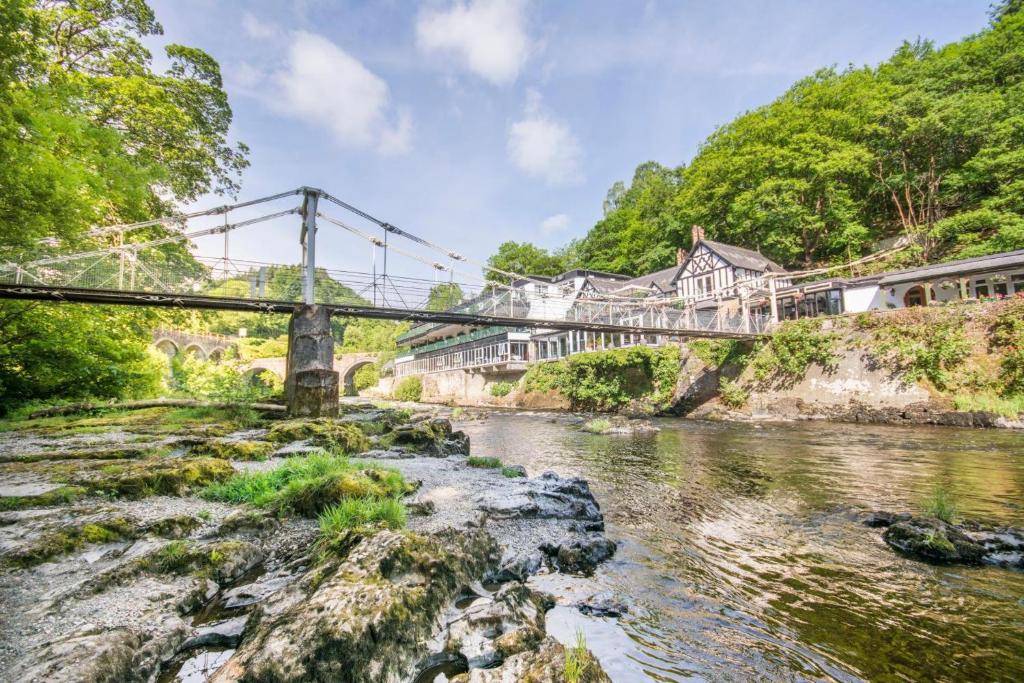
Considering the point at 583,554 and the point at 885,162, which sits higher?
the point at 885,162

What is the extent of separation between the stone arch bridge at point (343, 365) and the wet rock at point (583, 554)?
43248 mm

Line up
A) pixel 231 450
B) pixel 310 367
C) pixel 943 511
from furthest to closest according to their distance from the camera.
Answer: pixel 310 367, pixel 231 450, pixel 943 511

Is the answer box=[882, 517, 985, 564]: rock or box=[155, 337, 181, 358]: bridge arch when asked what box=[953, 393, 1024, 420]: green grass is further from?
box=[155, 337, 181, 358]: bridge arch

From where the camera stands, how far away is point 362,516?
13.7 ft

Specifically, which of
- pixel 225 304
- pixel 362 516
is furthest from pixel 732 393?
pixel 362 516

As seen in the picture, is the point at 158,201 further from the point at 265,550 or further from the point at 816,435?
the point at 816,435

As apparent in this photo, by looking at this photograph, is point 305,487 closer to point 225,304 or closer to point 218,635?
point 218,635

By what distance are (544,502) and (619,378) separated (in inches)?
901

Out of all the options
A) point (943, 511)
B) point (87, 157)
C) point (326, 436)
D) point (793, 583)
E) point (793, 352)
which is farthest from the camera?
point (793, 352)

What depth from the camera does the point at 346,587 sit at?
2.77 meters

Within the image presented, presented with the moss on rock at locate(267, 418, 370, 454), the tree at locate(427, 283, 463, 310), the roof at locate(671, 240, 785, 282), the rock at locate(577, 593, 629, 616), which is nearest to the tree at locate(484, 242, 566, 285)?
the roof at locate(671, 240, 785, 282)

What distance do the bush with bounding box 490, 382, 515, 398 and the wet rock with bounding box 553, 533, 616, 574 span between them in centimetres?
3214

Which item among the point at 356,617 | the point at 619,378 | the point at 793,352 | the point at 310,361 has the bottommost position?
the point at 356,617

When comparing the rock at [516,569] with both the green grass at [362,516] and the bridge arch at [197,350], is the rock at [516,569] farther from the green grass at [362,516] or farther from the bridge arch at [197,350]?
the bridge arch at [197,350]
